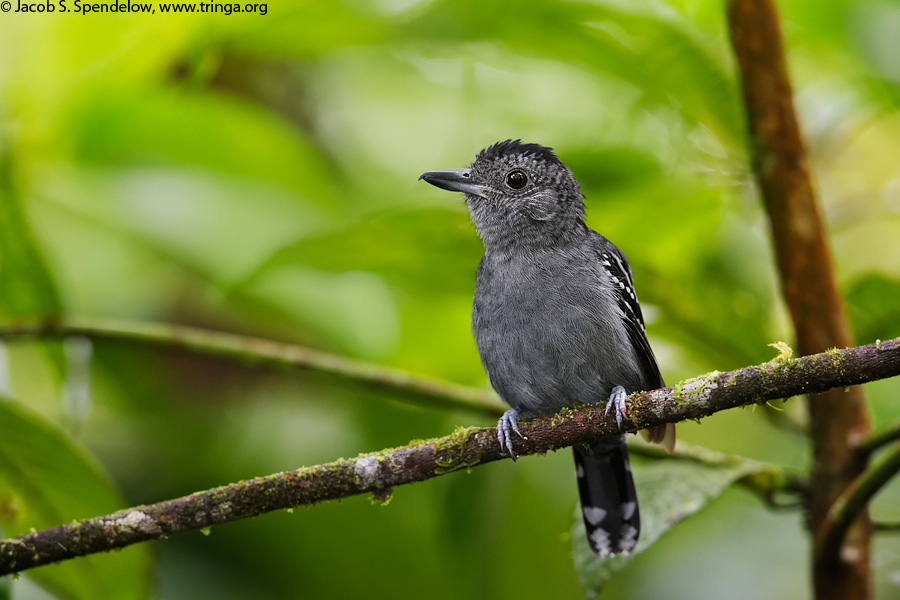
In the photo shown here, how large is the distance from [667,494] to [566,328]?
725 mm

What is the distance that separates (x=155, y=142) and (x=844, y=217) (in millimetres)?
3435

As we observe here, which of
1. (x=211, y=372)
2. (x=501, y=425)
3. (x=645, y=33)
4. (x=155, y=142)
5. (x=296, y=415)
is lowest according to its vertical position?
(x=501, y=425)

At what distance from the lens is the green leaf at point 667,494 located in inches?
111

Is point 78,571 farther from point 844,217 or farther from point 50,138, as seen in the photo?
point 844,217

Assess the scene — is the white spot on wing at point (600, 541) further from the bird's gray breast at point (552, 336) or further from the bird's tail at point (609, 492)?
the bird's gray breast at point (552, 336)

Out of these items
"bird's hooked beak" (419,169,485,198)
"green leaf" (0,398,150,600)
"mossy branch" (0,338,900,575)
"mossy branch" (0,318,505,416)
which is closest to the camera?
"mossy branch" (0,338,900,575)

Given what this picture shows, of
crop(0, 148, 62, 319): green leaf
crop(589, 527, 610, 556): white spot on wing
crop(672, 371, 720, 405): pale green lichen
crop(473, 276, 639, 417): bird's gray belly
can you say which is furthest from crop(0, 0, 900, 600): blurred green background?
crop(672, 371, 720, 405): pale green lichen

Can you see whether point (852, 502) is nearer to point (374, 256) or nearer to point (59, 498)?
point (374, 256)

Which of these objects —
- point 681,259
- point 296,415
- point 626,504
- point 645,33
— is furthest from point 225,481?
point 645,33

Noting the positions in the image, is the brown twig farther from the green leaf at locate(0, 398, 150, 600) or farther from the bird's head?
the green leaf at locate(0, 398, 150, 600)

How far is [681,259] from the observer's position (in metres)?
3.93

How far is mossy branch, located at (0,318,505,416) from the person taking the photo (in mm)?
3311

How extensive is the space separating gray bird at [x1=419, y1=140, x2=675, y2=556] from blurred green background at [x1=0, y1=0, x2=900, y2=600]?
161 mm

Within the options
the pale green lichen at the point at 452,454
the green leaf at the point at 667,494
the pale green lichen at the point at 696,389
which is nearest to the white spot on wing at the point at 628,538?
the green leaf at the point at 667,494
